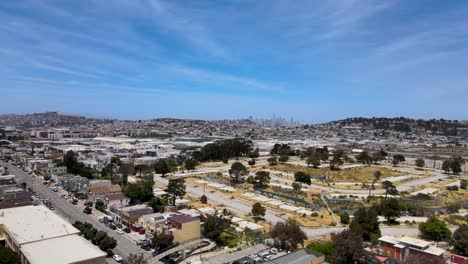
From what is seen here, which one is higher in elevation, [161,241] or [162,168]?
[162,168]

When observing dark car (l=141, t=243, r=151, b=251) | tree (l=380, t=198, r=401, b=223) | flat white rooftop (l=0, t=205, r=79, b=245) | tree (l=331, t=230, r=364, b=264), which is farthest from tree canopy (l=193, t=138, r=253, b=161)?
tree (l=331, t=230, r=364, b=264)

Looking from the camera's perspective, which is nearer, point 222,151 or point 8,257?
point 8,257

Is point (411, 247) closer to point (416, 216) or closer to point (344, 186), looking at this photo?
point (416, 216)

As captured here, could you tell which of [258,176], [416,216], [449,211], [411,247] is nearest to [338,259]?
[411,247]

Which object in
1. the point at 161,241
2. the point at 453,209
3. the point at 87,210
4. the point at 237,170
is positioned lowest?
the point at 87,210

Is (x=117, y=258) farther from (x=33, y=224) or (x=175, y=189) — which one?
(x=175, y=189)

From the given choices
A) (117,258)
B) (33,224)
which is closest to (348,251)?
(117,258)

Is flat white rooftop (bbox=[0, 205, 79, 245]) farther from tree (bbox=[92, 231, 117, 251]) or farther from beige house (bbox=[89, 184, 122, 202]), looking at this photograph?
beige house (bbox=[89, 184, 122, 202])
